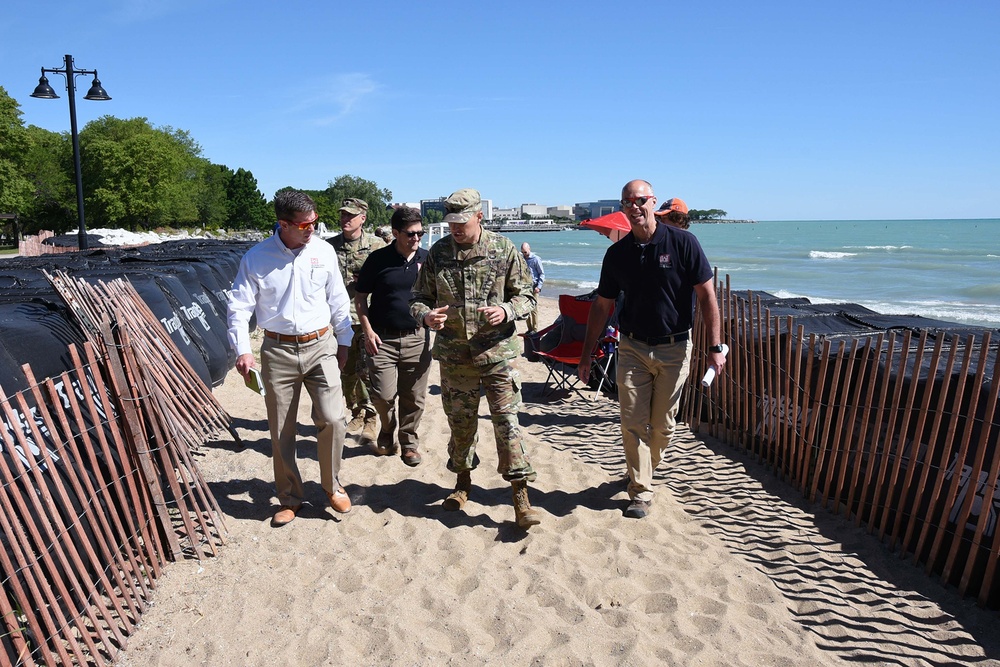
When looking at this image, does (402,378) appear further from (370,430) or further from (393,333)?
(370,430)

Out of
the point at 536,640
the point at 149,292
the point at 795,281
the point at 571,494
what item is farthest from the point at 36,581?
the point at 795,281

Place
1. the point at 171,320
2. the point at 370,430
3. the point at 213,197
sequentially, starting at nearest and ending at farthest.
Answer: the point at 370,430 → the point at 171,320 → the point at 213,197

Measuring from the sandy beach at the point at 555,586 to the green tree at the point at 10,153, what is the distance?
150ft

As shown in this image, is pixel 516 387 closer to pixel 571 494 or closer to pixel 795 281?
pixel 571 494

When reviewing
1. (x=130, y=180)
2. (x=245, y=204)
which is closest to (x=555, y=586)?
(x=130, y=180)

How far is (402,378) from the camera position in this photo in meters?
5.04

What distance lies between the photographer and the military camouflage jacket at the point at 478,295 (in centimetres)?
381

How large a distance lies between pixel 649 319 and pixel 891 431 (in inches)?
54.7

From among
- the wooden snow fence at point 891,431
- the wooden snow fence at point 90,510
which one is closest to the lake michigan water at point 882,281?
the wooden snow fence at point 891,431

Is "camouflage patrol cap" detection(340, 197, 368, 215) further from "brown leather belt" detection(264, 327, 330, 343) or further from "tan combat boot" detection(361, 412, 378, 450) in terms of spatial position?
"brown leather belt" detection(264, 327, 330, 343)

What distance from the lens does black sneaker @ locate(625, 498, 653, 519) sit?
409 cm

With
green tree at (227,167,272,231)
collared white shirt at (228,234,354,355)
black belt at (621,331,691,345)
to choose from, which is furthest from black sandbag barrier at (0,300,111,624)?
green tree at (227,167,272,231)

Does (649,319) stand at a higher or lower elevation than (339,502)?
higher

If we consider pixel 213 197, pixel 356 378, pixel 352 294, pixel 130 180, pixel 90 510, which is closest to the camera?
pixel 90 510
